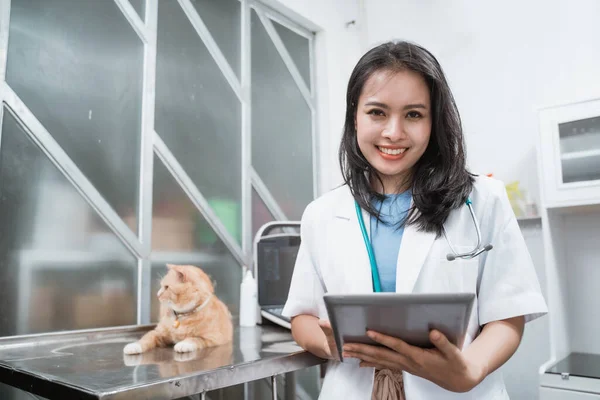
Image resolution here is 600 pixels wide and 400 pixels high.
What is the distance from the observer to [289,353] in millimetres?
1328

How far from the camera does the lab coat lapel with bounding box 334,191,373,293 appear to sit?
99cm

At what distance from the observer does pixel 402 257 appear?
0.98m

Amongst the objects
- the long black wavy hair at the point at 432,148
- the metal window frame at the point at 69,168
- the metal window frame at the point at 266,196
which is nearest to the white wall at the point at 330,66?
the metal window frame at the point at 266,196

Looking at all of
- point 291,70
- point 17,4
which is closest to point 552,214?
point 291,70

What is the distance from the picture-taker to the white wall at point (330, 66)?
3.07 metres

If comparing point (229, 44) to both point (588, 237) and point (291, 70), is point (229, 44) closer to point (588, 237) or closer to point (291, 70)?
point (291, 70)

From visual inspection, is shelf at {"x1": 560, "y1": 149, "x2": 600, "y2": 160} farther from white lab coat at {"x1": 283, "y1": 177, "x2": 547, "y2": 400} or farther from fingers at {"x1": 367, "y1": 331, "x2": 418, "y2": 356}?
fingers at {"x1": 367, "y1": 331, "x2": 418, "y2": 356}

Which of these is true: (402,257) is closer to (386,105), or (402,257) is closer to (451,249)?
(451,249)

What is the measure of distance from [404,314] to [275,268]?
1.42m

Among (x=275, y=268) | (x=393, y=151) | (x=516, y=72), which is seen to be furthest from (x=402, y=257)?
(x=516, y=72)

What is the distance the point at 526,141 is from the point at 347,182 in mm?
1808

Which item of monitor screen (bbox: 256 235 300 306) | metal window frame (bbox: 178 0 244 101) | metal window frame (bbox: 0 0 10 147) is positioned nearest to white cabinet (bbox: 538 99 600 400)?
monitor screen (bbox: 256 235 300 306)

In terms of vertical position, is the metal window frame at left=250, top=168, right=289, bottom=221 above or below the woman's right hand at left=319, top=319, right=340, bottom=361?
above

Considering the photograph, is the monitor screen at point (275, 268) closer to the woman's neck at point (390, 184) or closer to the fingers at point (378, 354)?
the woman's neck at point (390, 184)
